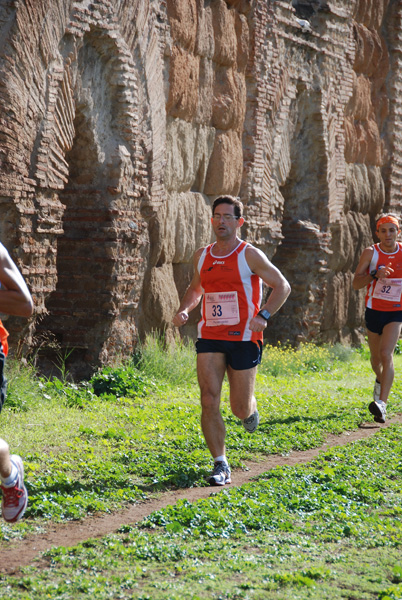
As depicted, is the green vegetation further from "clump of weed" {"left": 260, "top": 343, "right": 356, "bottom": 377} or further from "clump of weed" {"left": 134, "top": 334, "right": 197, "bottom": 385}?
"clump of weed" {"left": 260, "top": 343, "right": 356, "bottom": 377}

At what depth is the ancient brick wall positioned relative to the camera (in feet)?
28.6

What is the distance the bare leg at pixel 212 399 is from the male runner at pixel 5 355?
1.93 meters

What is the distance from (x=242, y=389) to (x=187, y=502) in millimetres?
1387

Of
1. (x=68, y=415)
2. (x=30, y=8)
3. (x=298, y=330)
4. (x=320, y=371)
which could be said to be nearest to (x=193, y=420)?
(x=68, y=415)

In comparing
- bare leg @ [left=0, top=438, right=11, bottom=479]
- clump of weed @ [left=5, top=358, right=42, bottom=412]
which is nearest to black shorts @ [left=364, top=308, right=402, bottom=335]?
clump of weed @ [left=5, top=358, right=42, bottom=412]

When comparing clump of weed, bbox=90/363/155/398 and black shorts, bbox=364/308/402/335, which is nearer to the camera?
black shorts, bbox=364/308/402/335

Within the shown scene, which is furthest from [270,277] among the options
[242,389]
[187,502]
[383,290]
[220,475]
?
[383,290]

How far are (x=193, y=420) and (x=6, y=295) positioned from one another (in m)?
4.41

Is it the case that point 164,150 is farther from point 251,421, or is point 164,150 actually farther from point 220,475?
point 220,475

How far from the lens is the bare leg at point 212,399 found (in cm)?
646

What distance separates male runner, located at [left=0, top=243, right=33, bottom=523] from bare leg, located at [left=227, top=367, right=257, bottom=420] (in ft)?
7.37

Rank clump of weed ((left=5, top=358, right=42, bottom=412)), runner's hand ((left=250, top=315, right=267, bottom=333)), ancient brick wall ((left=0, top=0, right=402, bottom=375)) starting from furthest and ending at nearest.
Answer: ancient brick wall ((left=0, top=0, right=402, bottom=375)) → clump of weed ((left=5, top=358, right=42, bottom=412)) → runner's hand ((left=250, top=315, right=267, bottom=333))

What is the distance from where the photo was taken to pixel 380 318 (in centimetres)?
956

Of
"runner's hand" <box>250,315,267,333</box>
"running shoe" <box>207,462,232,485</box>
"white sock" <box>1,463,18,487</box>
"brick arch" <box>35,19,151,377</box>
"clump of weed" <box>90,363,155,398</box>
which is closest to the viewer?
"white sock" <box>1,463,18,487</box>
